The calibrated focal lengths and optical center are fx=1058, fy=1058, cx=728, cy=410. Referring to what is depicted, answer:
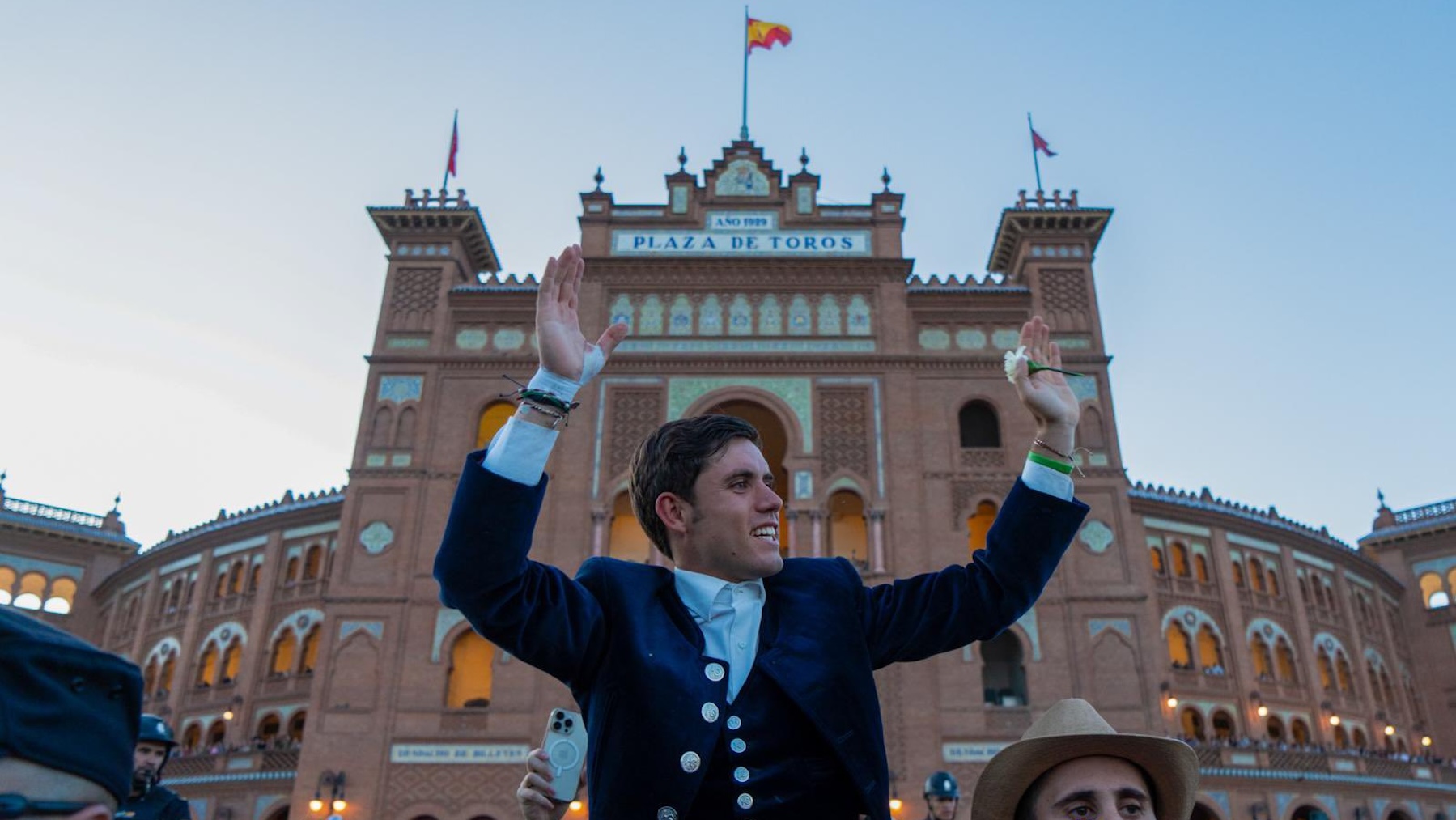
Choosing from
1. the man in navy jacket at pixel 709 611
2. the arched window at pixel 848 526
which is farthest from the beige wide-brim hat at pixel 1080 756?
the arched window at pixel 848 526

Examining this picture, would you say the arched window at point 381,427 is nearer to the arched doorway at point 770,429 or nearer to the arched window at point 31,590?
the arched doorway at point 770,429

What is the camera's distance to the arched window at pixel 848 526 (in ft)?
78.0

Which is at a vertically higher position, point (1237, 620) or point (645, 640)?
point (1237, 620)

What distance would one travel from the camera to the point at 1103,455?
77.7 feet

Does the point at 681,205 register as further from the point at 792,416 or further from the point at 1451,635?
the point at 1451,635

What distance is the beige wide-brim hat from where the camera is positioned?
2.99 meters

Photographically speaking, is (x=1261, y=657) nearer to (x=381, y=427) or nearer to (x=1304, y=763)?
(x=1304, y=763)

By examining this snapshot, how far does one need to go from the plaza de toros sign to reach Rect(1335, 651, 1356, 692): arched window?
64.8ft

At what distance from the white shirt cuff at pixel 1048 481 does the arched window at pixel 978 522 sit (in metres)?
20.5

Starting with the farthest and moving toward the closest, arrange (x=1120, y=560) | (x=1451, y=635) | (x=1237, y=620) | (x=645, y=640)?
1. (x=1451, y=635)
2. (x=1237, y=620)
3. (x=1120, y=560)
4. (x=645, y=640)

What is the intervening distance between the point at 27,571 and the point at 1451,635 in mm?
48032

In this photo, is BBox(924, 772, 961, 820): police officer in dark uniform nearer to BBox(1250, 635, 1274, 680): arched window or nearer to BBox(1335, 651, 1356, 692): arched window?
BBox(1250, 635, 1274, 680): arched window

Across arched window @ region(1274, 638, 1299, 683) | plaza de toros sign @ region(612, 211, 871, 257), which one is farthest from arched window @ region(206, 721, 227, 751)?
arched window @ region(1274, 638, 1299, 683)

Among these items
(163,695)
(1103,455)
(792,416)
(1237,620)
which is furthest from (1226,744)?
(163,695)
